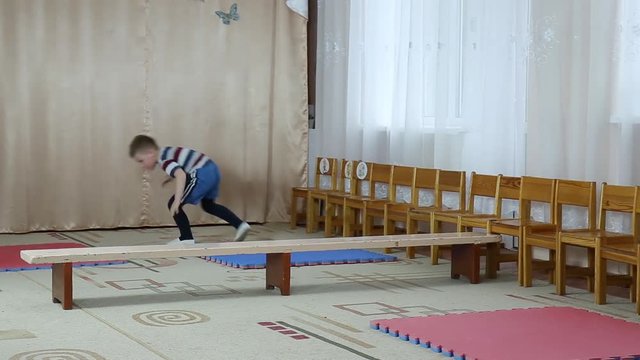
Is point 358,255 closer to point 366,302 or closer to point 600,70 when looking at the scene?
point 366,302

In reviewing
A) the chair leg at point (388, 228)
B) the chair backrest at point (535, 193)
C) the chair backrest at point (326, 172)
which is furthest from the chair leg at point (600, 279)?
the chair backrest at point (326, 172)

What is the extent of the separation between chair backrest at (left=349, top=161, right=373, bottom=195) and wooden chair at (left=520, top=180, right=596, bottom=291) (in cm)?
234

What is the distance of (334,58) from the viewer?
8.95 metres

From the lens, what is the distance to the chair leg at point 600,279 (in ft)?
17.3

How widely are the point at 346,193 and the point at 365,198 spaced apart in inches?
21.1

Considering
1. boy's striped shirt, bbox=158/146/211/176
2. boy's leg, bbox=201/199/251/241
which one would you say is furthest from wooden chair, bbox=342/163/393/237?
boy's striped shirt, bbox=158/146/211/176

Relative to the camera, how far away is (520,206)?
20.5 feet

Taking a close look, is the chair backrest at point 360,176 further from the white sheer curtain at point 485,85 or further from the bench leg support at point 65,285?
the bench leg support at point 65,285

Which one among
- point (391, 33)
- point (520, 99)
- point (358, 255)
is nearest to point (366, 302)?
point (358, 255)

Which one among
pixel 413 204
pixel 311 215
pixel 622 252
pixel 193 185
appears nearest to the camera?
pixel 622 252

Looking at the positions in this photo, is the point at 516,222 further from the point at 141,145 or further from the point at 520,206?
the point at 141,145

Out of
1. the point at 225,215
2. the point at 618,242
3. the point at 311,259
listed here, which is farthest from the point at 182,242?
the point at 618,242

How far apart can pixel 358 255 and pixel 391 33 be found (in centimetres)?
218

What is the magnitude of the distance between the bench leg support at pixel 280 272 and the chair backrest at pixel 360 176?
2570 mm
